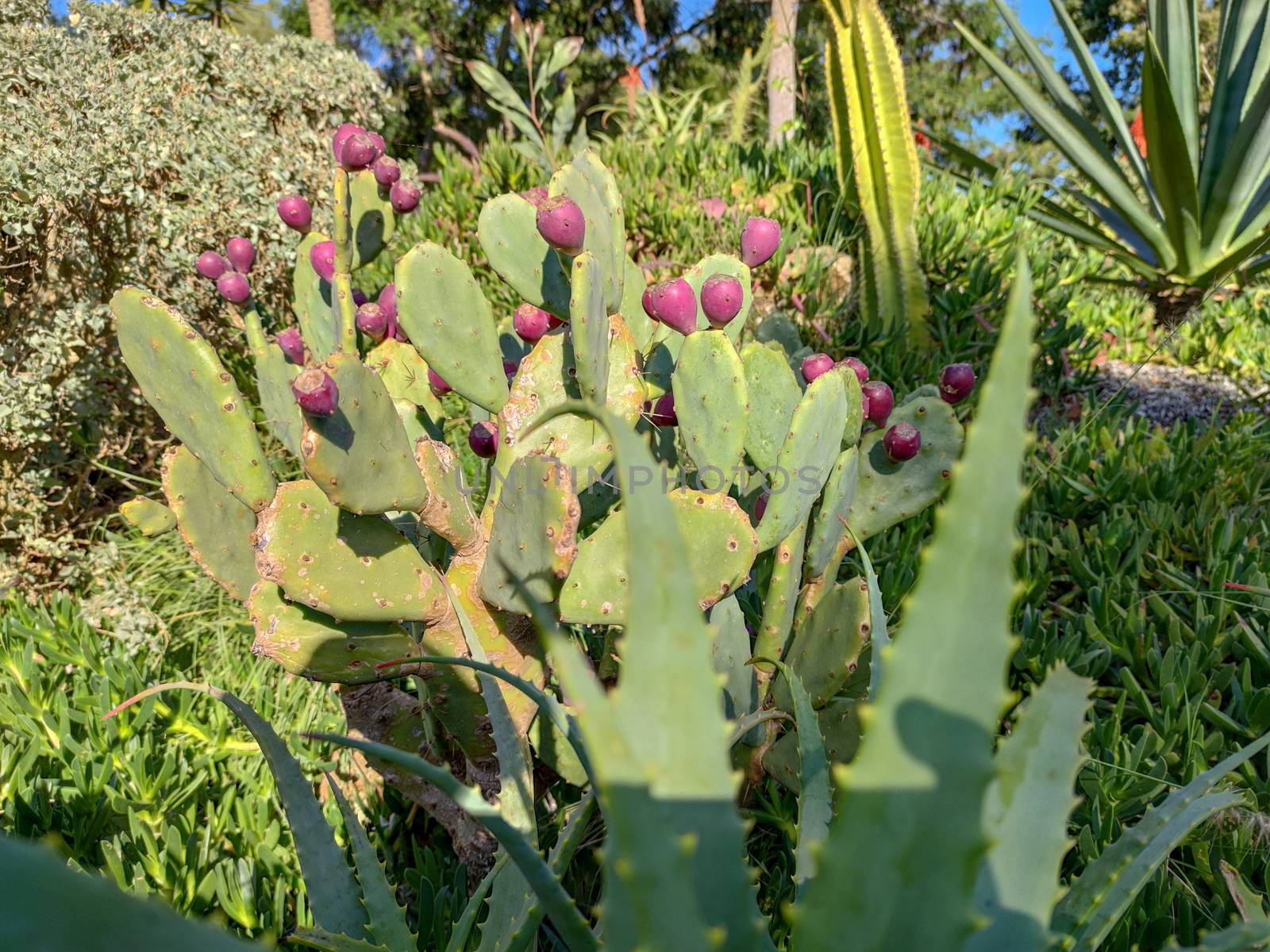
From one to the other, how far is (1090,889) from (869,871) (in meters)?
0.46

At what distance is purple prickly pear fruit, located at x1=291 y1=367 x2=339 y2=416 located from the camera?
1.02 m

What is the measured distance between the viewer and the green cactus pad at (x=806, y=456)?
1.22 metres

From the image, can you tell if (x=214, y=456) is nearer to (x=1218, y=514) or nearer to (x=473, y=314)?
(x=473, y=314)

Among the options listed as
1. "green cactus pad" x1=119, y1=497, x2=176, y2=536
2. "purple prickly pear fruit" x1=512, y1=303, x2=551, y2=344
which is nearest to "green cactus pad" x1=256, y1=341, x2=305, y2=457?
"green cactus pad" x1=119, y1=497, x2=176, y2=536

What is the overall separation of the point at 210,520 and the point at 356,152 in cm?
71

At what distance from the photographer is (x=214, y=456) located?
1.37 meters

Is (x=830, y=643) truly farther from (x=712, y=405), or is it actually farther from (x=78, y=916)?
(x=78, y=916)

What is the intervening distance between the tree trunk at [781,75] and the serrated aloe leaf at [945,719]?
204 inches

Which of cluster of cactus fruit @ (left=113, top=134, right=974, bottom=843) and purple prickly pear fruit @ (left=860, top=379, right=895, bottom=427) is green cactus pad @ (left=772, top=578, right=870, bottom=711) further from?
purple prickly pear fruit @ (left=860, top=379, right=895, bottom=427)

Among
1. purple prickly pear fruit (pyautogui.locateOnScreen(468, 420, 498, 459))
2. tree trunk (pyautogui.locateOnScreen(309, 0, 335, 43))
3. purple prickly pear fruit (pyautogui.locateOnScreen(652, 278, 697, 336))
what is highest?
tree trunk (pyautogui.locateOnScreen(309, 0, 335, 43))

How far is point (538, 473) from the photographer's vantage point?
1135mm

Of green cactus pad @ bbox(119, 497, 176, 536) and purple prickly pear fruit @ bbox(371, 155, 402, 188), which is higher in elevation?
purple prickly pear fruit @ bbox(371, 155, 402, 188)

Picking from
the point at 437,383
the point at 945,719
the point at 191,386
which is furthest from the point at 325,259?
the point at 945,719

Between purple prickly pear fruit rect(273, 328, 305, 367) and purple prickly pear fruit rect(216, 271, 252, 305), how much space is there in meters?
0.12
